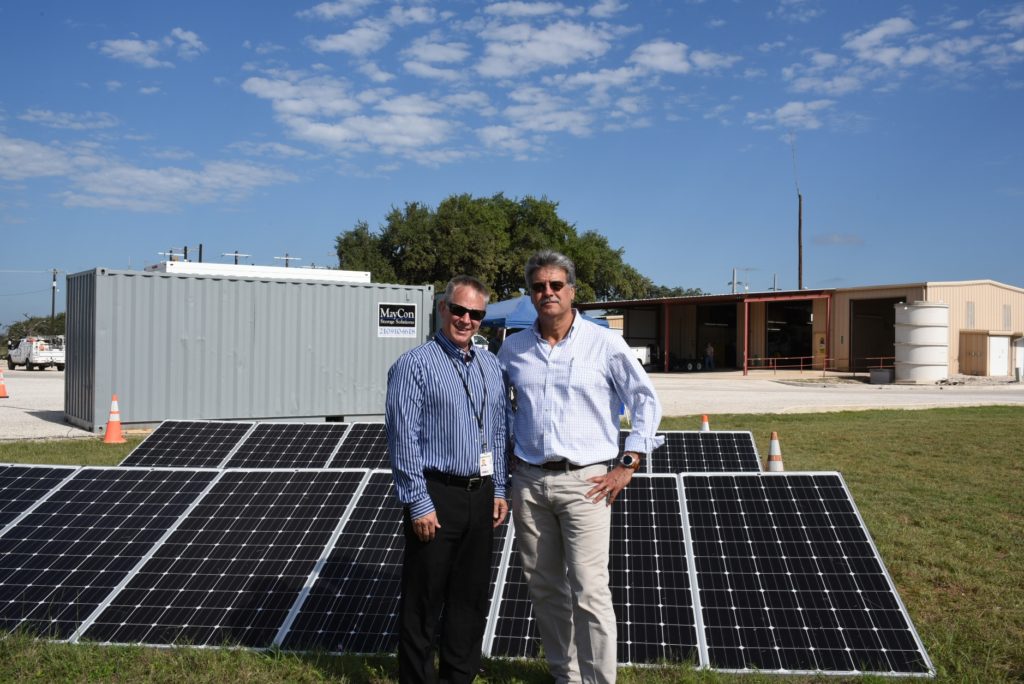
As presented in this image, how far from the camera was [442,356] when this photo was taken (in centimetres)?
348

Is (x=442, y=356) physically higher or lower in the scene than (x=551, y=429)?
higher

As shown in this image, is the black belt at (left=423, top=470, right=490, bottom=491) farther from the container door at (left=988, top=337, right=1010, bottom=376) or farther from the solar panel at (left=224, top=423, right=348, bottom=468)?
the container door at (left=988, top=337, right=1010, bottom=376)

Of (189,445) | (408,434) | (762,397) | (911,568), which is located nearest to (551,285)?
(408,434)

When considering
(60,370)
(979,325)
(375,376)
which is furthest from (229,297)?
(979,325)

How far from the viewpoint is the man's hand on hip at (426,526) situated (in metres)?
3.28


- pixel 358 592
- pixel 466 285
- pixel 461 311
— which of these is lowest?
pixel 358 592

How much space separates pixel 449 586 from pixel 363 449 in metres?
4.81

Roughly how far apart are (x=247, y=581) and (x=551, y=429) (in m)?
2.25

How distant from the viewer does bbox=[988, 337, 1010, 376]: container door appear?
110ft

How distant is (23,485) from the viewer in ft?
18.2

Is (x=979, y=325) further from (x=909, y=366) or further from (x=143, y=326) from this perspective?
(x=143, y=326)

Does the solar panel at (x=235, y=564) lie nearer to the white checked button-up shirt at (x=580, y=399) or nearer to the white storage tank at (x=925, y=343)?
the white checked button-up shirt at (x=580, y=399)

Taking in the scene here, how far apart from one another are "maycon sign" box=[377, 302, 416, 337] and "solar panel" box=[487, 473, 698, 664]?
1246cm

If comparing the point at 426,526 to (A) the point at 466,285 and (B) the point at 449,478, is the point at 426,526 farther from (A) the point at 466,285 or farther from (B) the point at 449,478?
(A) the point at 466,285
